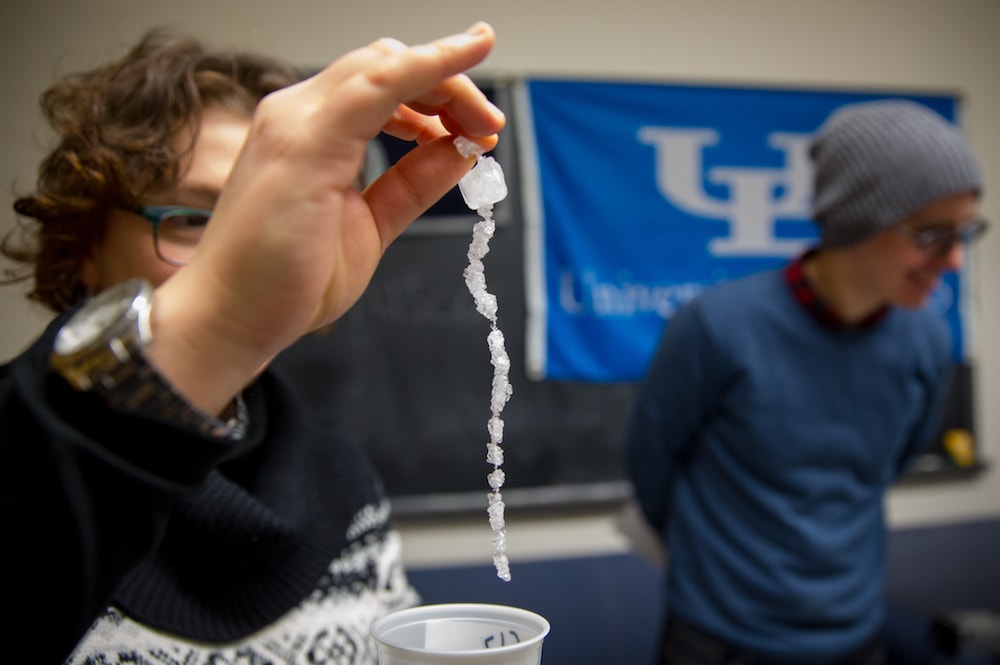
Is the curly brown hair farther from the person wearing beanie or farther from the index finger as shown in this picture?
the person wearing beanie

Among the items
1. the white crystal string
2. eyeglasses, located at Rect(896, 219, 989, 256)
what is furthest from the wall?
eyeglasses, located at Rect(896, 219, 989, 256)

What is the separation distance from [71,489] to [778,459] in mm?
1125

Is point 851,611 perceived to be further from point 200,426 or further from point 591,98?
point 591,98

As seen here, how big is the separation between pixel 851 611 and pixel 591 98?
4.82 feet

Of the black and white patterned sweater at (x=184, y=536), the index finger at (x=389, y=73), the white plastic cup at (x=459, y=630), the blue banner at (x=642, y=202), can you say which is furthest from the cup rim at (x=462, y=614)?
the blue banner at (x=642, y=202)

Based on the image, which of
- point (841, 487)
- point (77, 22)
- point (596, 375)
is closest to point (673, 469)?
point (841, 487)

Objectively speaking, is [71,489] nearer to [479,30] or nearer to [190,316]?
[190,316]

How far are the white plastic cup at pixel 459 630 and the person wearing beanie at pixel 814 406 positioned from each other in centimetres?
94

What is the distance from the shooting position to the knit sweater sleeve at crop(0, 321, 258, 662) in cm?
33

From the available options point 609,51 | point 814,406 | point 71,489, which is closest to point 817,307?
point 814,406

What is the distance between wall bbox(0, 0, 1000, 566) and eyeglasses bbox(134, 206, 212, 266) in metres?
0.09

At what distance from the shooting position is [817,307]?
4.34ft

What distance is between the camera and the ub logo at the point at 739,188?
7.57ft

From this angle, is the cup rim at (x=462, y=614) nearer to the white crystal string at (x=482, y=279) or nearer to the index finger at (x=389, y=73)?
the white crystal string at (x=482, y=279)
